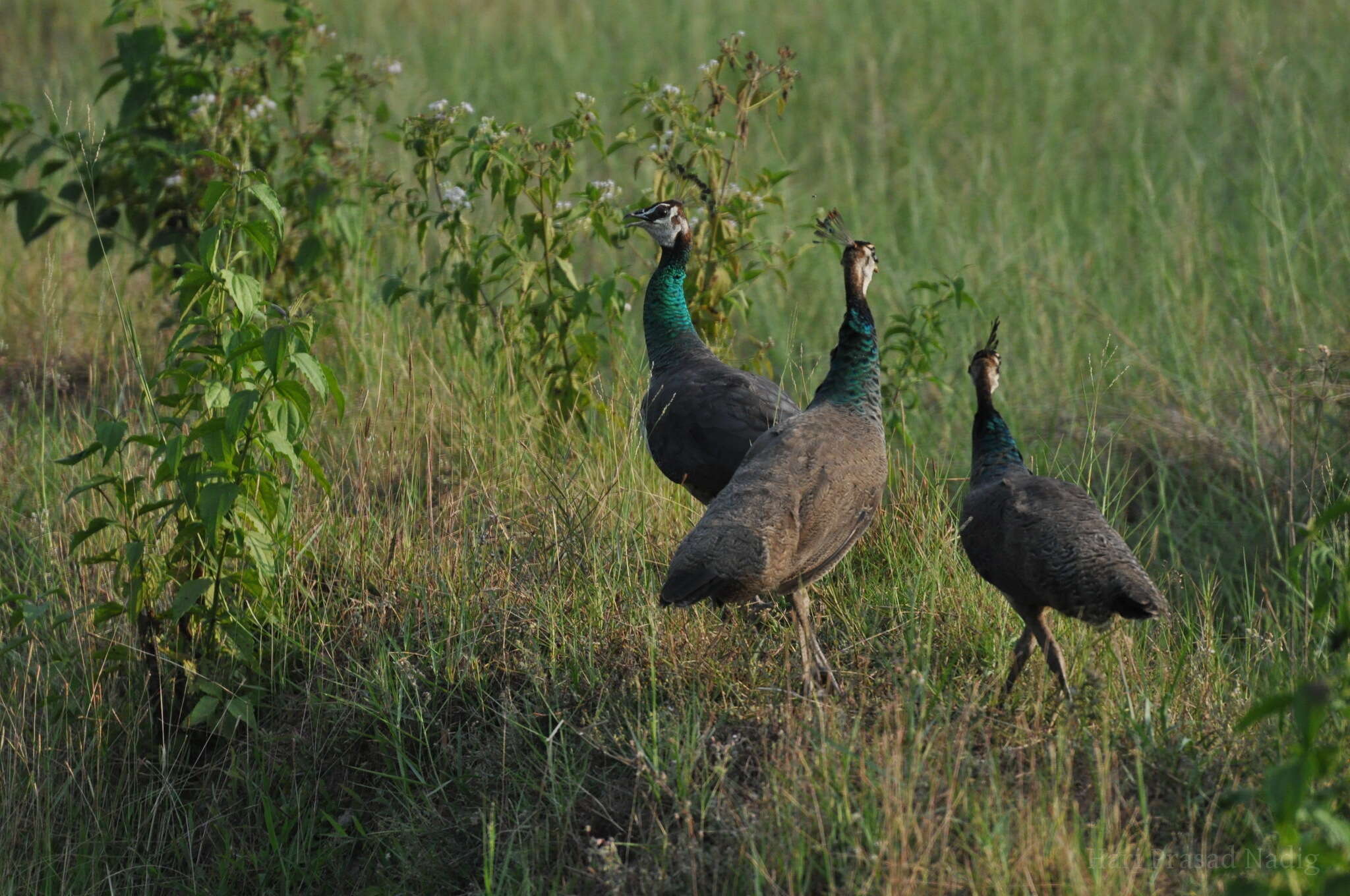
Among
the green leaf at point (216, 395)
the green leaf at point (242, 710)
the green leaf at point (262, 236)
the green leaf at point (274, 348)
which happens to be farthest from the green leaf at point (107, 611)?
the green leaf at point (262, 236)

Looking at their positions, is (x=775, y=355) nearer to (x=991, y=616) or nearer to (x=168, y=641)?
(x=991, y=616)

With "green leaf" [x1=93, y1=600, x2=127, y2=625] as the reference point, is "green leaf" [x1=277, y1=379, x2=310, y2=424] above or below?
above

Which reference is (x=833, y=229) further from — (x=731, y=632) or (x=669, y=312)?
(x=731, y=632)

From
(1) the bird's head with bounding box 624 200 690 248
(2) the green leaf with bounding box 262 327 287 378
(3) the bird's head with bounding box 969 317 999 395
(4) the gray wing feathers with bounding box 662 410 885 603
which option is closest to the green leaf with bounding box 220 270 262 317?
(2) the green leaf with bounding box 262 327 287 378

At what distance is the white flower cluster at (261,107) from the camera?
20.5 ft

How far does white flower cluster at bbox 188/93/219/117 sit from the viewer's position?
20.0ft

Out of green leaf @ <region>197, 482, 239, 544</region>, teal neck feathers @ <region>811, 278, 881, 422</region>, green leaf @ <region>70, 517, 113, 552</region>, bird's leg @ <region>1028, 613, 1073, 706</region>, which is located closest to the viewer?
bird's leg @ <region>1028, 613, 1073, 706</region>

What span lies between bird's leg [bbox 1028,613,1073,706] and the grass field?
0.19ft

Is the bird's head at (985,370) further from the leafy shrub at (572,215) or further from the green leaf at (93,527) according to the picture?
the green leaf at (93,527)

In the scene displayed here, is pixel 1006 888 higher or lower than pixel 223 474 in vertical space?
lower

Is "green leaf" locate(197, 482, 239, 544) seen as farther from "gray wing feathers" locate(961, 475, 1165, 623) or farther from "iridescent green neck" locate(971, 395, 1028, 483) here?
"iridescent green neck" locate(971, 395, 1028, 483)

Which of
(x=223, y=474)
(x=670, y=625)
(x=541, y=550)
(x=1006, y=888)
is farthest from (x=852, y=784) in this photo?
(x=223, y=474)

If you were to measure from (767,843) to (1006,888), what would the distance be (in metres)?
0.54

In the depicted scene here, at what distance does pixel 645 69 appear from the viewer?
1096 cm
